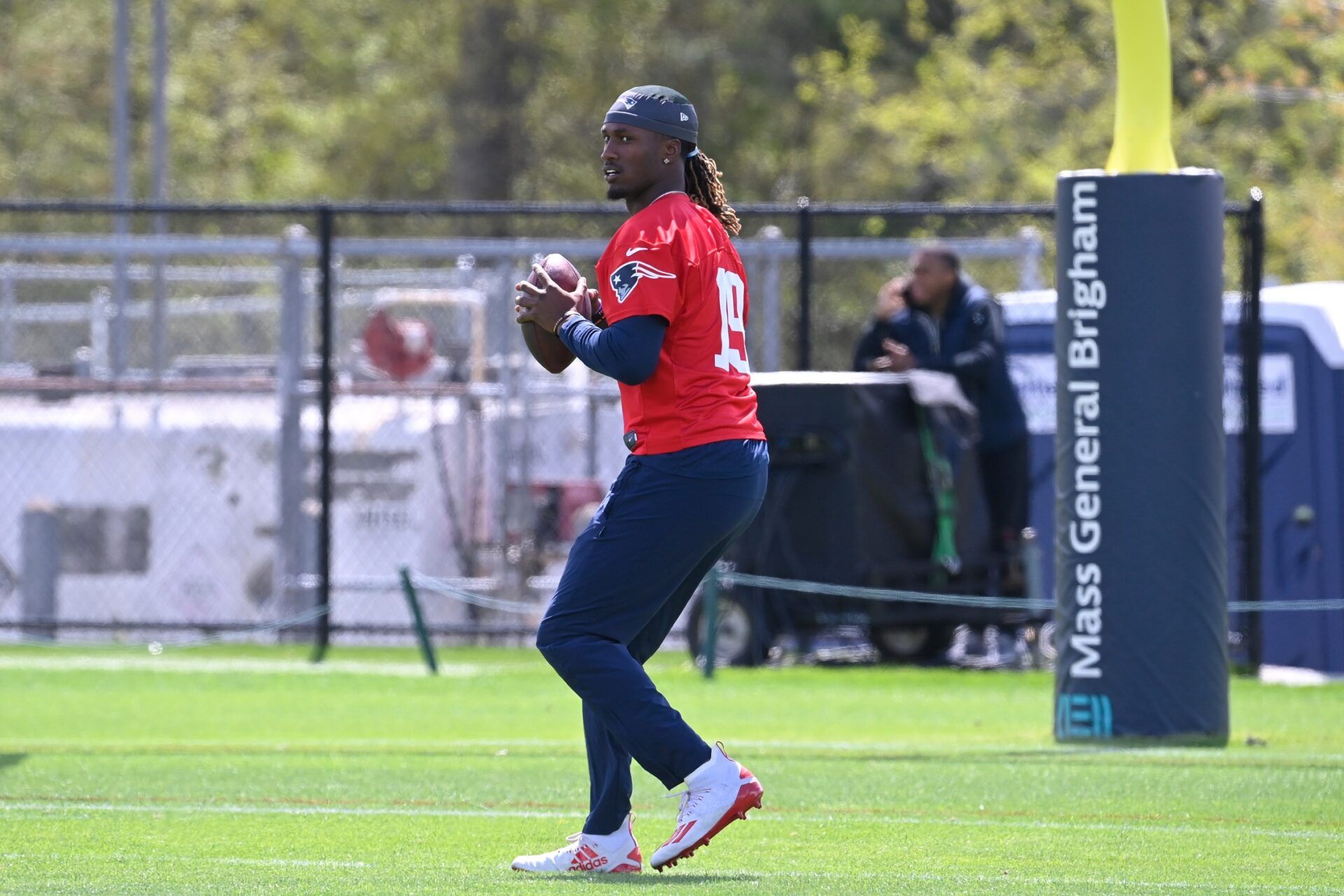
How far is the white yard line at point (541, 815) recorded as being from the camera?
22.4 ft

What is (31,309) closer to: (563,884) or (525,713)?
(525,713)

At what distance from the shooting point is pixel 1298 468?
44.5 feet

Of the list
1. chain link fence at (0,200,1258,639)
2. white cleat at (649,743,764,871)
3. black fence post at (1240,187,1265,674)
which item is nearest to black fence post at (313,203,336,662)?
chain link fence at (0,200,1258,639)

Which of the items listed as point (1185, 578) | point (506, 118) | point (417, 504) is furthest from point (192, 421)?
point (506, 118)

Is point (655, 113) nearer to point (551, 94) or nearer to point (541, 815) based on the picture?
point (541, 815)

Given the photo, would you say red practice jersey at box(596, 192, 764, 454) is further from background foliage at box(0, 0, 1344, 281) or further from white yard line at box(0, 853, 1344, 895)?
background foliage at box(0, 0, 1344, 281)

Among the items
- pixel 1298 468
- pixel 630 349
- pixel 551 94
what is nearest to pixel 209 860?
pixel 630 349

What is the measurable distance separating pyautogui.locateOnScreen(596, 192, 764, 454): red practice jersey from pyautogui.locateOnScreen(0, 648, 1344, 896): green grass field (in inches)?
46.0

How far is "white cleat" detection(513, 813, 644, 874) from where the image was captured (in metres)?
5.86

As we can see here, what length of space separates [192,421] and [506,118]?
1992cm

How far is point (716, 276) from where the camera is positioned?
5797 mm

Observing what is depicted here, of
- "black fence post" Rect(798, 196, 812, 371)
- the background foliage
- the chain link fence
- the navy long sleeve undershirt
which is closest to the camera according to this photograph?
the navy long sleeve undershirt

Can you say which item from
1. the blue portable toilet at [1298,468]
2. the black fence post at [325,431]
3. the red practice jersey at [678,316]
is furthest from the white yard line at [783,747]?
the blue portable toilet at [1298,468]

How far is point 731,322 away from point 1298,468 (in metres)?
8.53
